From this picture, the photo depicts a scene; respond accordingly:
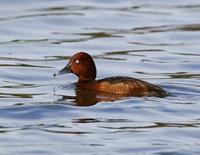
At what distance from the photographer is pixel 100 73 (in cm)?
1783

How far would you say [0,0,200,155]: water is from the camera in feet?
41.1

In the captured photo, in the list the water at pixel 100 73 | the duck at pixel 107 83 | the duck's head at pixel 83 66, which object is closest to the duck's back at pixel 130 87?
the duck at pixel 107 83

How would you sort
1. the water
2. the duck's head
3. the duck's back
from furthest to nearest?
1. the duck's head
2. the duck's back
3. the water

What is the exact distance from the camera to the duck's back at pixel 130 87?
50.0 feet

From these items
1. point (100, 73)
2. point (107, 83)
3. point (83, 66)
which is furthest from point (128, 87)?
point (100, 73)

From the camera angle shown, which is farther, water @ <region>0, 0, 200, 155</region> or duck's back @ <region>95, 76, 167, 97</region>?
duck's back @ <region>95, 76, 167, 97</region>

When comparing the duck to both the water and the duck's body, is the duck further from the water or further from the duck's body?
the water

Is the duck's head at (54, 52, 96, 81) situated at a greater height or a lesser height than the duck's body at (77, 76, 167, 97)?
greater

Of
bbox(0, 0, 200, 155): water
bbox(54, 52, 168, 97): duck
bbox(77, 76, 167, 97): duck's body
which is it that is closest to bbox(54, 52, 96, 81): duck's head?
bbox(54, 52, 168, 97): duck

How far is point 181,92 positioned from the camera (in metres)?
15.8

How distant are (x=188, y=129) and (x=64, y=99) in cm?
260

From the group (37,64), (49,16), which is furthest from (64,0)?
(37,64)

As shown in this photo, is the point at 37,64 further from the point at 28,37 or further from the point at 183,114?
the point at 183,114

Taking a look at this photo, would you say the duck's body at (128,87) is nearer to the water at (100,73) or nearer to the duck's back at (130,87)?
the duck's back at (130,87)
